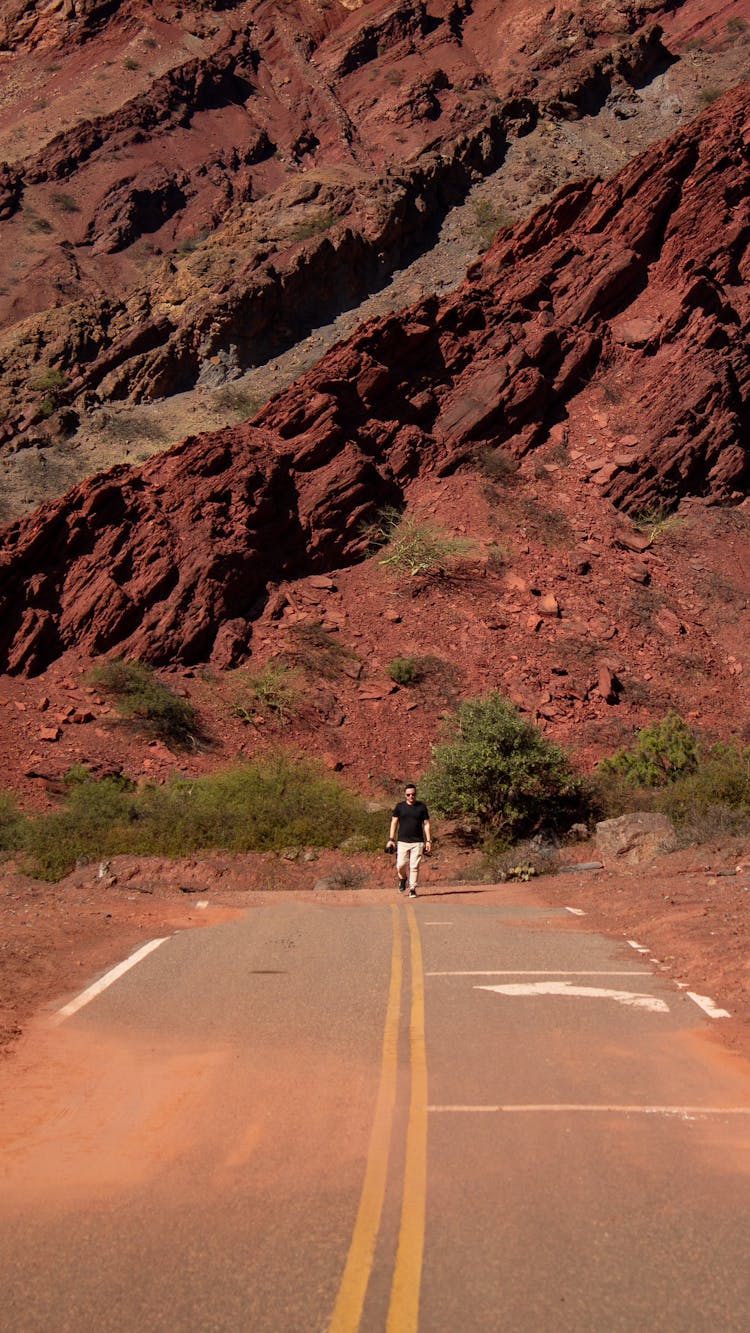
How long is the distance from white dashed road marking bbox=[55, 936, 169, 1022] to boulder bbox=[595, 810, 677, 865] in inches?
349

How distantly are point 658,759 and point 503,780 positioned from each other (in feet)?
14.7

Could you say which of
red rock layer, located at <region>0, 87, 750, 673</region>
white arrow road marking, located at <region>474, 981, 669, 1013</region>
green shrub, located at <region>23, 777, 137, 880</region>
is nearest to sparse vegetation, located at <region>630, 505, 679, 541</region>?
red rock layer, located at <region>0, 87, 750, 673</region>

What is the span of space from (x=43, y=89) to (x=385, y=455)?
7222 centimetres

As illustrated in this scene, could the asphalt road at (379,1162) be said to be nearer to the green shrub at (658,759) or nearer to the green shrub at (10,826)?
the green shrub at (10,826)

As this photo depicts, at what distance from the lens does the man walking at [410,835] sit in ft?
46.1

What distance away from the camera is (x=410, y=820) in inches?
552

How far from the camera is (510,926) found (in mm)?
10820

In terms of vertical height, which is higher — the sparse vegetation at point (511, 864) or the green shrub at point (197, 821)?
the green shrub at point (197, 821)

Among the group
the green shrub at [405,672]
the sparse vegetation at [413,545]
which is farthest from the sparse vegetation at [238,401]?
the green shrub at [405,672]

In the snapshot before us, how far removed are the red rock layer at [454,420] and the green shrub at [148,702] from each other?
1.27m

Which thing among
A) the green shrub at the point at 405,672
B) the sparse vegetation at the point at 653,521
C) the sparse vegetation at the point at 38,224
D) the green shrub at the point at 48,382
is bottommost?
the green shrub at the point at 405,672

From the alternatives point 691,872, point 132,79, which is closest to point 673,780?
point 691,872

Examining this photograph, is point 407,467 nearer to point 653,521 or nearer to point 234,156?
point 653,521

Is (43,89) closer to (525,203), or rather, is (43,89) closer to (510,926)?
(525,203)
